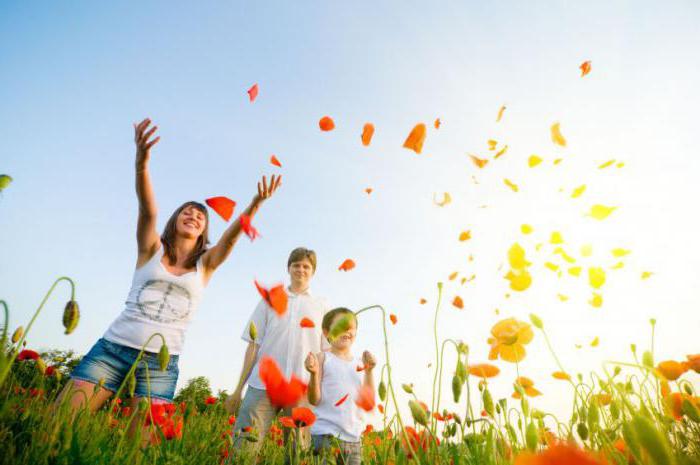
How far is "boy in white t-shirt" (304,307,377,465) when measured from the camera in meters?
2.90

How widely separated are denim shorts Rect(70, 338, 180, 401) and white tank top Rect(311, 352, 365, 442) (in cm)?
119

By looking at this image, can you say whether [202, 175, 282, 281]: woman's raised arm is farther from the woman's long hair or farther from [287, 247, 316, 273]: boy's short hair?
[287, 247, 316, 273]: boy's short hair

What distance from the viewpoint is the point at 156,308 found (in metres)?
2.81

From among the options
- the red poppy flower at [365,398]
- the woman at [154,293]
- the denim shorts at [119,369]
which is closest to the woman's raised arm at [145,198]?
the woman at [154,293]

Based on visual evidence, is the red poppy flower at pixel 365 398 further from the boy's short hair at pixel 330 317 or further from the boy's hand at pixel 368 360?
the boy's short hair at pixel 330 317

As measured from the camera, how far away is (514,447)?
1652 mm

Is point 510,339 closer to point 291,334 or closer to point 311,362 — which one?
point 311,362

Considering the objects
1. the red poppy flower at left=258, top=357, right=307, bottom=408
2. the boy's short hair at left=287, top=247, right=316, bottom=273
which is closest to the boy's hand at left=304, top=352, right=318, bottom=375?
the red poppy flower at left=258, top=357, right=307, bottom=408

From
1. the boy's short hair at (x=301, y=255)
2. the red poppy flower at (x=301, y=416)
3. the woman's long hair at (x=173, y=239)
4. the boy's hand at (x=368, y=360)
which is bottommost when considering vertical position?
the red poppy flower at (x=301, y=416)

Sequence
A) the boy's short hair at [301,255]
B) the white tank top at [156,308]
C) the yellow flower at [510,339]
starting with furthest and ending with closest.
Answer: the boy's short hair at [301,255] → the white tank top at [156,308] → the yellow flower at [510,339]

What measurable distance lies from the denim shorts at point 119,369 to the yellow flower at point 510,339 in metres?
2.21

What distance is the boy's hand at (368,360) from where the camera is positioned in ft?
9.68

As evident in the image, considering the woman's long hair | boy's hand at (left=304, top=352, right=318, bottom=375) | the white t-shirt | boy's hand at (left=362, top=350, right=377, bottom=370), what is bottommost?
boy's hand at (left=304, top=352, right=318, bottom=375)

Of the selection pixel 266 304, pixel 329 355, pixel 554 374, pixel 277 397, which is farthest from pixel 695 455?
pixel 266 304
